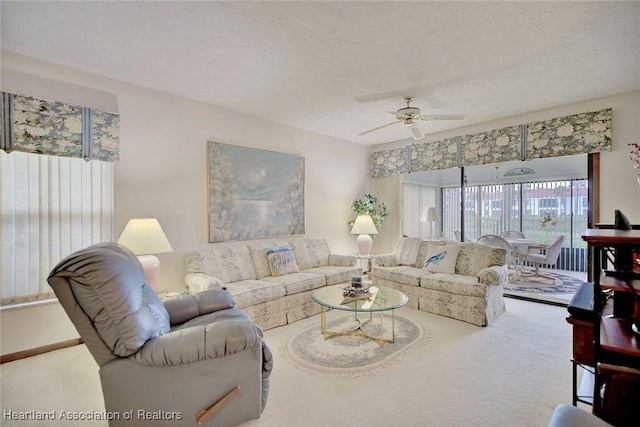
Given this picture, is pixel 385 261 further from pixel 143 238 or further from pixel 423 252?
pixel 143 238

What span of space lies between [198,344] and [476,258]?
141 inches

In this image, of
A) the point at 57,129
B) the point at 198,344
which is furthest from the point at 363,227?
the point at 57,129

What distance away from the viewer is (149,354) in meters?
1.54

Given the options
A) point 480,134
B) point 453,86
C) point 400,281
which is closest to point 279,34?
point 453,86

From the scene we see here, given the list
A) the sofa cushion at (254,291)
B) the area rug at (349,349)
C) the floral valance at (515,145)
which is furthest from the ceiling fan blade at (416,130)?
the sofa cushion at (254,291)

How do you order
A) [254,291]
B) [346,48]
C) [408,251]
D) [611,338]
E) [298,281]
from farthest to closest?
[408,251] → [298,281] → [254,291] → [346,48] → [611,338]

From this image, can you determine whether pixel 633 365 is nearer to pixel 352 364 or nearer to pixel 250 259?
pixel 352 364

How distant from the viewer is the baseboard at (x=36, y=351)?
2.65 meters

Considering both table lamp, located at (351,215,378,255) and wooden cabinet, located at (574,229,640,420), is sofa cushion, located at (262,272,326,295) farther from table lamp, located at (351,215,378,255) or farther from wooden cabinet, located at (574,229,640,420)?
wooden cabinet, located at (574,229,640,420)

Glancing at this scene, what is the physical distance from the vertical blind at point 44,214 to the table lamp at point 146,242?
1.59ft

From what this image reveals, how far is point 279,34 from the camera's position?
90.8 inches

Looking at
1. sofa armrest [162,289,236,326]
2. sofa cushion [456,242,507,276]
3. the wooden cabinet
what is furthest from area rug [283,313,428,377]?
the wooden cabinet

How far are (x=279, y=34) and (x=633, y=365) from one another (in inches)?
115

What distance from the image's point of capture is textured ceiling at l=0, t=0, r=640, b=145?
2047mm
